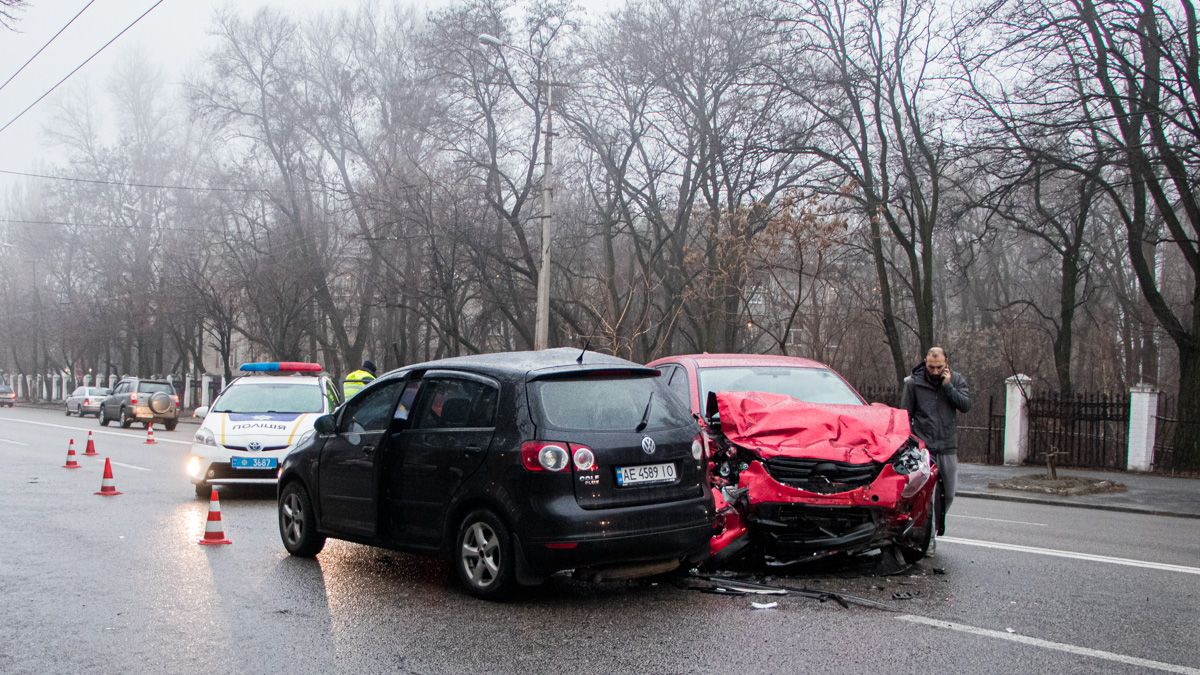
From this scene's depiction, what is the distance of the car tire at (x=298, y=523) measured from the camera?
882 centimetres

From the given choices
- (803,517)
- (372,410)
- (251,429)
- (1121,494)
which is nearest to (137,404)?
(251,429)

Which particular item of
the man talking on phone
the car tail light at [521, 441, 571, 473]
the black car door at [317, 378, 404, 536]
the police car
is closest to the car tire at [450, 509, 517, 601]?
the car tail light at [521, 441, 571, 473]

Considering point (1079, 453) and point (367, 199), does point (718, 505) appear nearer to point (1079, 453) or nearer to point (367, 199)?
point (1079, 453)

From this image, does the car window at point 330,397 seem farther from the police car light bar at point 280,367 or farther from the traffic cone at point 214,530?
the traffic cone at point 214,530

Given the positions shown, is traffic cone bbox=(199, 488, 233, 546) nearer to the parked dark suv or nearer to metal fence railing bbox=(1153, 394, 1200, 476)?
metal fence railing bbox=(1153, 394, 1200, 476)

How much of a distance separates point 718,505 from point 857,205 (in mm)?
21994

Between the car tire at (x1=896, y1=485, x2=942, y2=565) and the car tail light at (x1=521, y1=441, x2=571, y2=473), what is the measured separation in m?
2.71

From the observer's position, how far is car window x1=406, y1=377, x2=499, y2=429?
288 inches

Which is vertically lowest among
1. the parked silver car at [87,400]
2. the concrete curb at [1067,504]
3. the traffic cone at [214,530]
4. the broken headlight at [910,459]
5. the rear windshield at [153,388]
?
the parked silver car at [87,400]

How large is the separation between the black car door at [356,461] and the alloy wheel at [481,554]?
1.04 m

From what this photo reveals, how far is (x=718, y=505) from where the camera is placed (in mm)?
7707

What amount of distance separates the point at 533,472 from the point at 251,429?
754cm

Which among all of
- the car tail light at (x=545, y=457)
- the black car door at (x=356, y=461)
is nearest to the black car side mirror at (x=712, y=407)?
the car tail light at (x=545, y=457)

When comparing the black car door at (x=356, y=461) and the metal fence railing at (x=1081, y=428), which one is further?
the metal fence railing at (x=1081, y=428)
